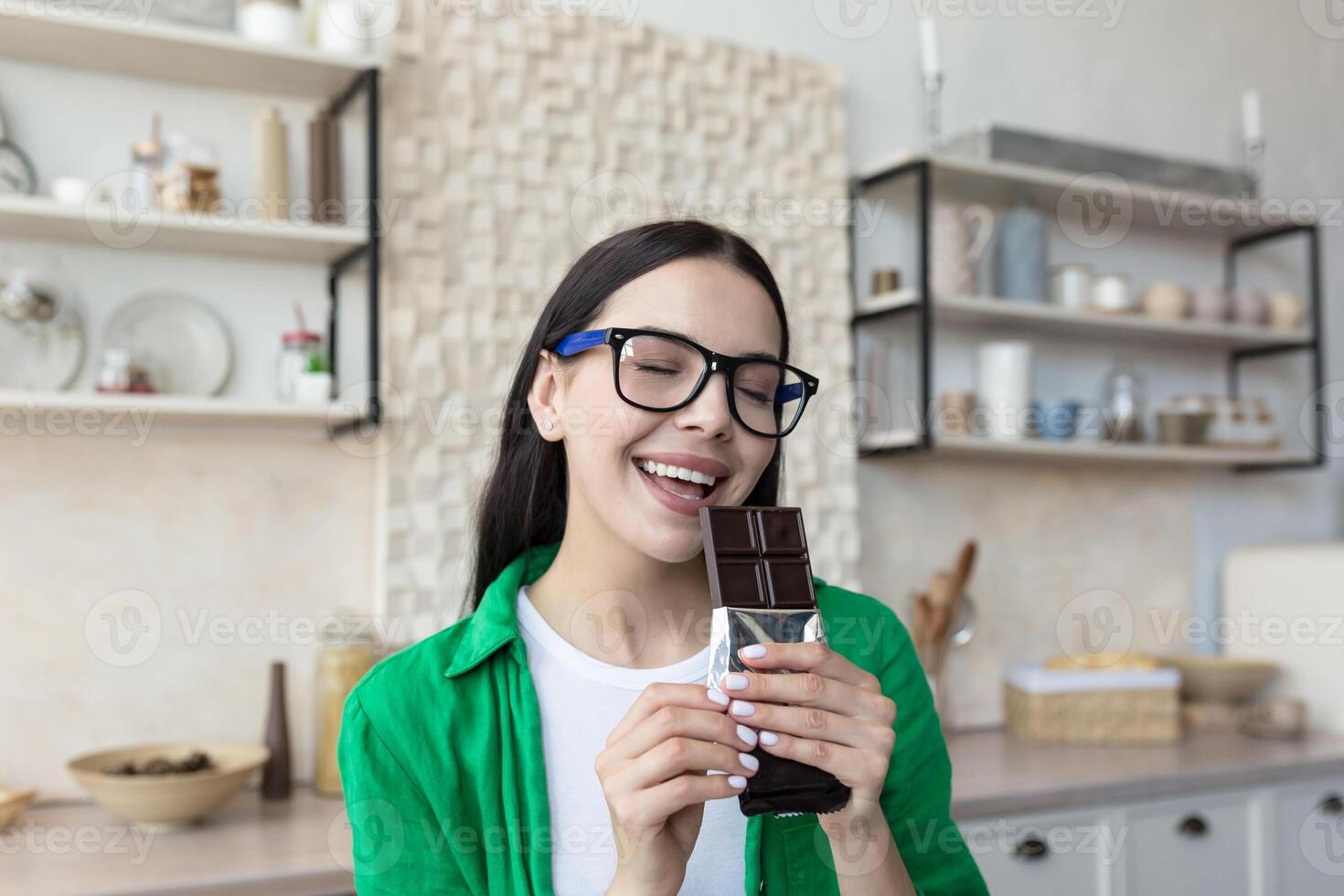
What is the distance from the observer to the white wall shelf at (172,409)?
1763 mm

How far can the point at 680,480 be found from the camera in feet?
3.51

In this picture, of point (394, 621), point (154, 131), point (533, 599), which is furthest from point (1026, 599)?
point (154, 131)

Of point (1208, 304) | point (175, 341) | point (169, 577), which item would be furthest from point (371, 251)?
point (1208, 304)

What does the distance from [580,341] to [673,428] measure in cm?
14

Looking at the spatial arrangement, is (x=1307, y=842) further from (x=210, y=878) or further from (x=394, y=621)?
(x=210, y=878)

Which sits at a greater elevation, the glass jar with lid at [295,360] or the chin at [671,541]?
the glass jar with lid at [295,360]

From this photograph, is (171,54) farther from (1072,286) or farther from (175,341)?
(1072,286)

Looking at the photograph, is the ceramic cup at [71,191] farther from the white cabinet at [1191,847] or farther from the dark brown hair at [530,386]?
the white cabinet at [1191,847]

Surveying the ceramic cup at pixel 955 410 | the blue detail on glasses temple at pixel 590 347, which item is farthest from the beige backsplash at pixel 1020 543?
the blue detail on glasses temple at pixel 590 347

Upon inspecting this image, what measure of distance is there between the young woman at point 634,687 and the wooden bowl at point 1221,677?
1693 mm

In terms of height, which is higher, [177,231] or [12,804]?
[177,231]

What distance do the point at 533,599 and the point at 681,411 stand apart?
320mm

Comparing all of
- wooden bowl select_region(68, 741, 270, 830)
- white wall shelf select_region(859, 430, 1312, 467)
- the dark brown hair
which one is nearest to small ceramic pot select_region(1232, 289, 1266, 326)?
white wall shelf select_region(859, 430, 1312, 467)

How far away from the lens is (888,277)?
2.53 meters
